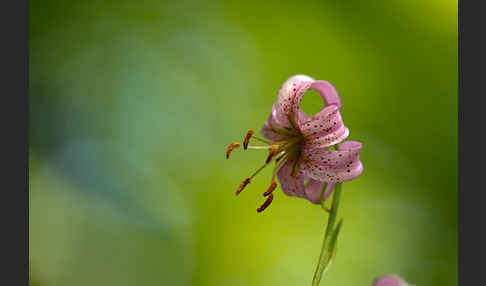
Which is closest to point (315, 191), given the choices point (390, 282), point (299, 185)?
point (299, 185)

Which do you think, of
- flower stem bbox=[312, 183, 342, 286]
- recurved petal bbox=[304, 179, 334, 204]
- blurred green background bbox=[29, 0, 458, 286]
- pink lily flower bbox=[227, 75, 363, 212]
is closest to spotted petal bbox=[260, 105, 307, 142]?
pink lily flower bbox=[227, 75, 363, 212]

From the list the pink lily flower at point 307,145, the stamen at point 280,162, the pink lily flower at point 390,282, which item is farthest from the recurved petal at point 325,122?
the pink lily flower at point 390,282

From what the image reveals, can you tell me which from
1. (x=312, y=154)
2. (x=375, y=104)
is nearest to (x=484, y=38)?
(x=312, y=154)

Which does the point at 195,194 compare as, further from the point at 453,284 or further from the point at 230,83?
the point at 453,284

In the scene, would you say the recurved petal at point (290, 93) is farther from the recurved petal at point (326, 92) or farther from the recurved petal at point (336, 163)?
the recurved petal at point (336, 163)

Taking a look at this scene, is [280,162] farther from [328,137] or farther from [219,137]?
[219,137]

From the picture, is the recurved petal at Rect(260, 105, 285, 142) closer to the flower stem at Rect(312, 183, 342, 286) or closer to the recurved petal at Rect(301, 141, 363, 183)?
the recurved petal at Rect(301, 141, 363, 183)
